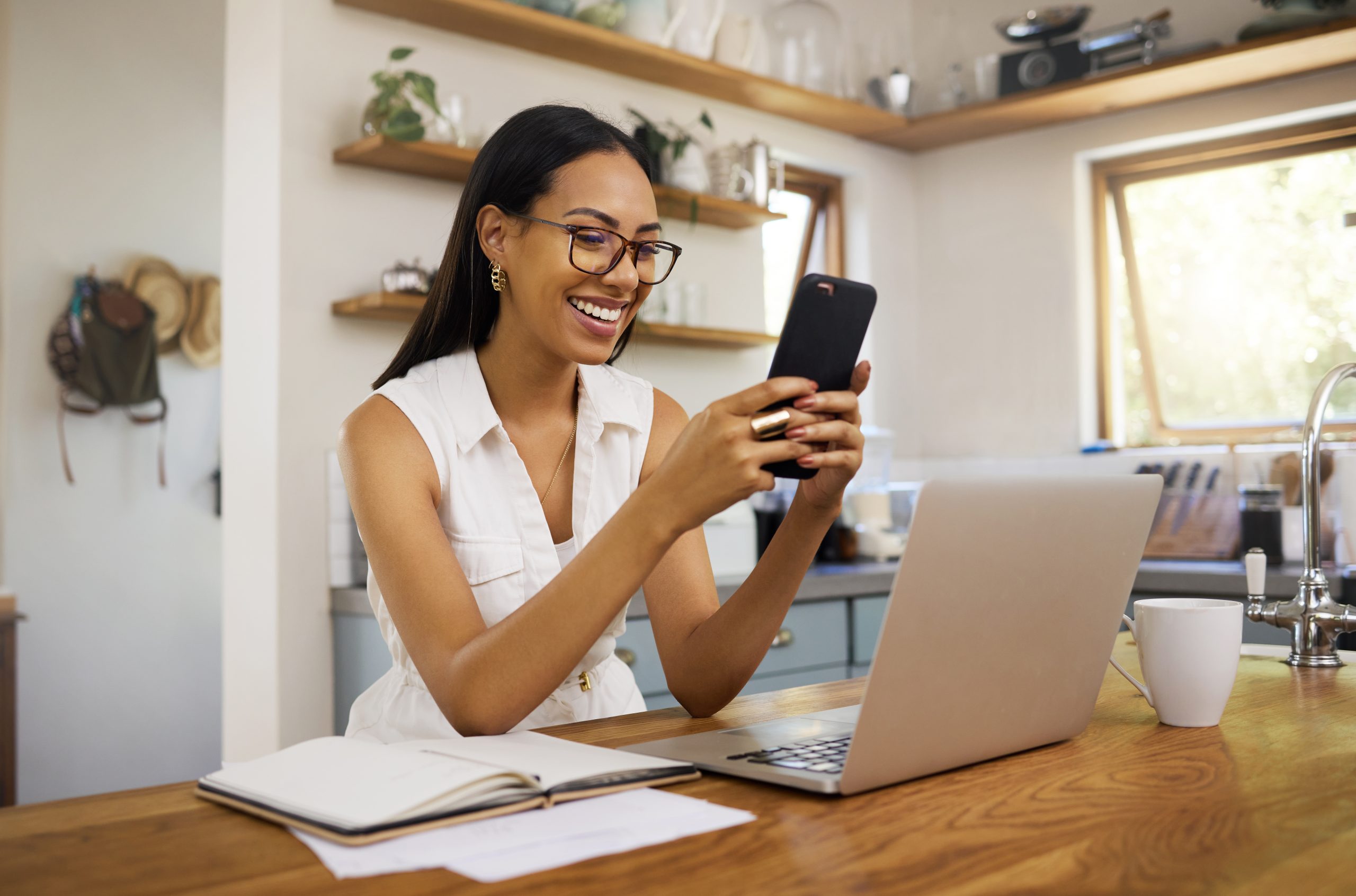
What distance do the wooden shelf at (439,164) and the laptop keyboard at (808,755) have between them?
5.26ft

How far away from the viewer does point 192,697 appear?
163 inches

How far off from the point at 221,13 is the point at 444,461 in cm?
357

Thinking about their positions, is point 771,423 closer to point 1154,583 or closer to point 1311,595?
point 1311,595

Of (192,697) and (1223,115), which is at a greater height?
(1223,115)

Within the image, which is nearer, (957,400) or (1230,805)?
(1230,805)

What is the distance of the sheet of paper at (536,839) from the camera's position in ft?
2.15

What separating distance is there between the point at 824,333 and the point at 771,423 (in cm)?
9

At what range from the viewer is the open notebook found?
2.35 feet

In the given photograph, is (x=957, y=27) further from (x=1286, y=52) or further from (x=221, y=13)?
(x=221, y=13)

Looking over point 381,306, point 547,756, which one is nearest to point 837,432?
point 547,756

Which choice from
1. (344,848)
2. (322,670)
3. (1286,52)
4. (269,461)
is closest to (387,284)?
(269,461)

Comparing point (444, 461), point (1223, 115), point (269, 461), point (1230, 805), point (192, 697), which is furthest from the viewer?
point (192, 697)

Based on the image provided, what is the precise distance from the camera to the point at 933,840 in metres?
0.70

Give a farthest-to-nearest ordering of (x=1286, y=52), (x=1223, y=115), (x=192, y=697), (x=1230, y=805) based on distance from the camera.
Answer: (x=192, y=697) < (x=1223, y=115) < (x=1286, y=52) < (x=1230, y=805)
